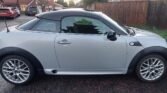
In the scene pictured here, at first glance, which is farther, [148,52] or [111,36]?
[148,52]

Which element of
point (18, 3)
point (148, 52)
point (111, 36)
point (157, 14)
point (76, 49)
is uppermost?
point (111, 36)

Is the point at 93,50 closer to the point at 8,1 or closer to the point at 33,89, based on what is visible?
the point at 33,89

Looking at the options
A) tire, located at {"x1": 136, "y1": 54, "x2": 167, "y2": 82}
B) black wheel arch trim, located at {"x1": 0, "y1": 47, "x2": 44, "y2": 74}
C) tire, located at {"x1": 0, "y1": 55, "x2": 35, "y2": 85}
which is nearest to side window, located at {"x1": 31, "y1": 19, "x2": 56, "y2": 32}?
black wheel arch trim, located at {"x1": 0, "y1": 47, "x2": 44, "y2": 74}

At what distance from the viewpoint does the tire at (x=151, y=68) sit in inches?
191

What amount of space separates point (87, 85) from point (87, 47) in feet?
2.54

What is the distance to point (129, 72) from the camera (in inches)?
193

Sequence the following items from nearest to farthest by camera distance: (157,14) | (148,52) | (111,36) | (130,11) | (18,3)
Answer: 1. (111,36)
2. (148,52)
3. (157,14)
4. (130,11)
5. (18,3)

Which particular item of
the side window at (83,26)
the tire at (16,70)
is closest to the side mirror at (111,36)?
the side window at (83,26)

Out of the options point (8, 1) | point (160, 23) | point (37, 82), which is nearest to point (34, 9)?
point (8, 1)

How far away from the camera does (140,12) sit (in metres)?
14.8

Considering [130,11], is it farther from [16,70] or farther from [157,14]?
[16,70]

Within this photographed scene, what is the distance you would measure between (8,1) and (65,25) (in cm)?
4814

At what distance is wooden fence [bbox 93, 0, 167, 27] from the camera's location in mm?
13523

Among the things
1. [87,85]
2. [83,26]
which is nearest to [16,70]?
[87,85]
